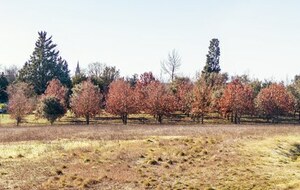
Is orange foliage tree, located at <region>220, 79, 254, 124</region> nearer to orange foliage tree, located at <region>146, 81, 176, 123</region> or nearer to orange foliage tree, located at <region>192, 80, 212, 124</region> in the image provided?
orange foliage tree, located at <region>192, 80, 212, 124</region>

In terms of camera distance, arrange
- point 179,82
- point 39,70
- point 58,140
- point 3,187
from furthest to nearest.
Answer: point 39,70
point 179,82
point 58,140
point 3,187

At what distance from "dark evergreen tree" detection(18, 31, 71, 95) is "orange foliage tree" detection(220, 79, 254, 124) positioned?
51.7 meters

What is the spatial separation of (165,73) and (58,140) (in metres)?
110

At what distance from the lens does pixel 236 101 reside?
304 feet

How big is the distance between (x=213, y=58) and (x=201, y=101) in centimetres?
3470

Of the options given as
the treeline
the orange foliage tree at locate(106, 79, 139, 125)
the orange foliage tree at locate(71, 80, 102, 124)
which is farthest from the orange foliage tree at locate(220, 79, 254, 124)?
the orange foliage tree at locate(71, 80, 102, 124)

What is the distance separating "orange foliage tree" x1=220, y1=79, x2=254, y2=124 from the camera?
305ft

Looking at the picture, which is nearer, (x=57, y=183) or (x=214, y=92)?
(x=57, y=183)

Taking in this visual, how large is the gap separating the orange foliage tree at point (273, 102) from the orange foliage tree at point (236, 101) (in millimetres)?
2927

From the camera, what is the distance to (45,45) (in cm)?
13188

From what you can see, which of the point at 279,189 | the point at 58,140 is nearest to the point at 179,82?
the point at 58,140

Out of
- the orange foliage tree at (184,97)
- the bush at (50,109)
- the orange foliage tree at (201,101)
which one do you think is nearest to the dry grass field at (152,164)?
the bush at (50,109)

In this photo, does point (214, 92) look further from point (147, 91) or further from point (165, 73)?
point (165, 73)

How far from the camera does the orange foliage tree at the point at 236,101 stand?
92.9 m
